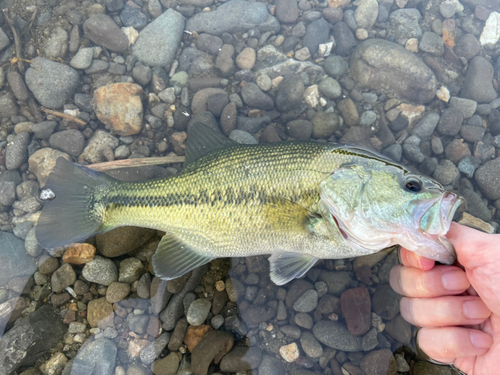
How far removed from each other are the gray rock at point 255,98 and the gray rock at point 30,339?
335 cm

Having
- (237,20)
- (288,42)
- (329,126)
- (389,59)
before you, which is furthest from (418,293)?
(237,20)

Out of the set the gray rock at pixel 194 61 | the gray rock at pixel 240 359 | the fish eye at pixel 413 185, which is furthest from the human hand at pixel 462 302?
the gray rock at pixel 194 61

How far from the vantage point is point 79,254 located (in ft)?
10.2

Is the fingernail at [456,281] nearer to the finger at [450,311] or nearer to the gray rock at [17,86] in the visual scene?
the finger at [450,311]

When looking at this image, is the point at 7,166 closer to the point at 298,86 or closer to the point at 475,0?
the point at 298,86

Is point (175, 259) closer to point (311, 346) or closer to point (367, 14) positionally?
point (311, 346)

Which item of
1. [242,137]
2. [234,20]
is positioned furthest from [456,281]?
[234,20]

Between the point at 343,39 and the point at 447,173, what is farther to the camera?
the point at 343,39

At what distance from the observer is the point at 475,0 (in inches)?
171

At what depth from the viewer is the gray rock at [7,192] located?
3.45 meters

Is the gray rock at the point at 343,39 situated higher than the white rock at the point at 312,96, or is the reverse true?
the gray rock at the point at 343,39

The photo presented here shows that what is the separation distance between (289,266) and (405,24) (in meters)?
4.02

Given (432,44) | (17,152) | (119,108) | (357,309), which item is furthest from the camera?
(432,44)

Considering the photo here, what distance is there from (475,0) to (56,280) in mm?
6953
